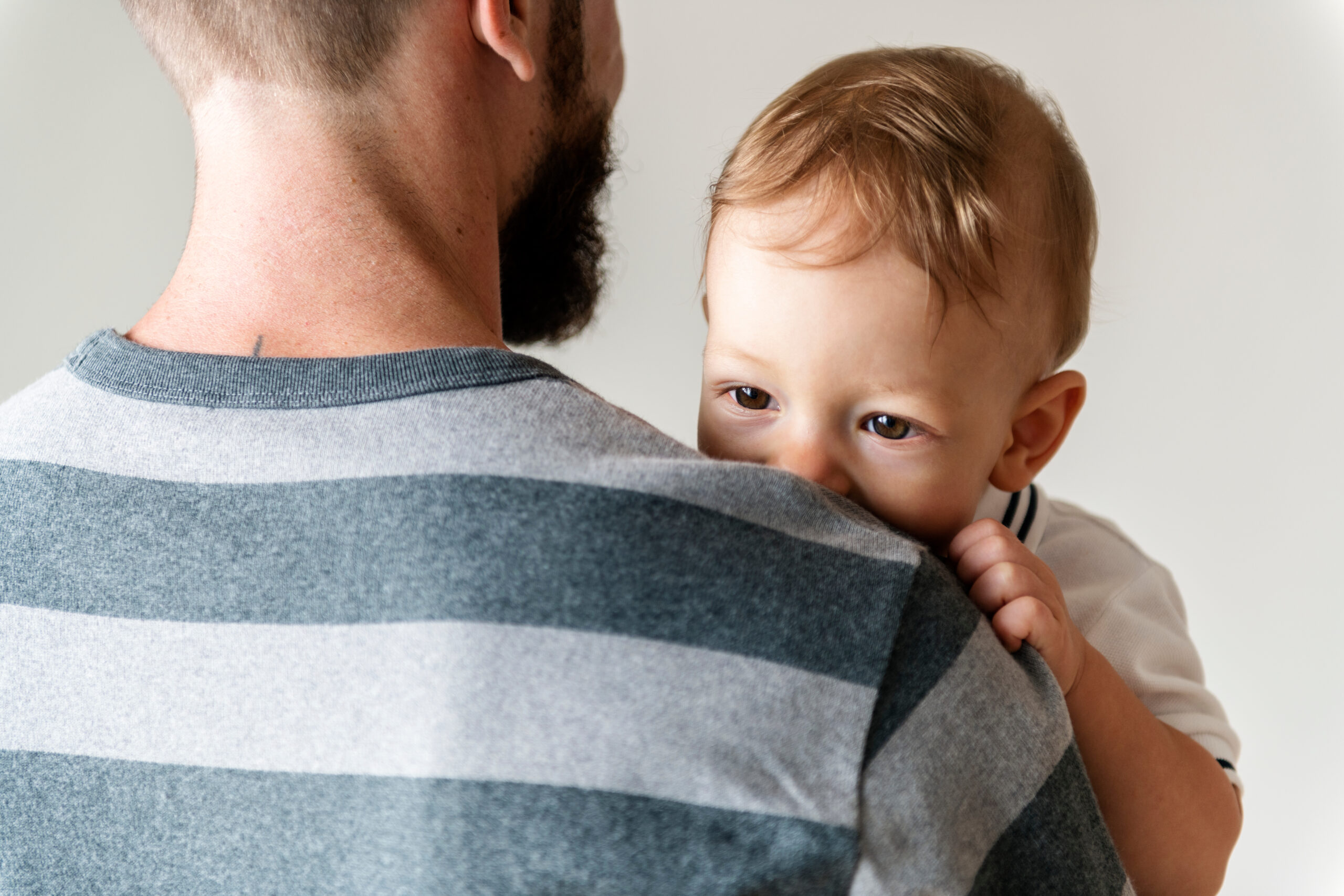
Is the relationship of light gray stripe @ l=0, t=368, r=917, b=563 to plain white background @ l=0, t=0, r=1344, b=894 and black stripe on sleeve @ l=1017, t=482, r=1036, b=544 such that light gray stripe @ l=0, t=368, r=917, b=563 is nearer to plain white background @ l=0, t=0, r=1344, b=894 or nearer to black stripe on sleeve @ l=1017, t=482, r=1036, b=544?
black stripe on sleeve @ l=1017, t=482, r=1036, b=544

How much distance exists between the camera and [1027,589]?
796mm

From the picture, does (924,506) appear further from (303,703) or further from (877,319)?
(303,703)

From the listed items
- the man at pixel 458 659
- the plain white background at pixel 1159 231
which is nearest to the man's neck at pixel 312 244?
the man at pixel 458 659

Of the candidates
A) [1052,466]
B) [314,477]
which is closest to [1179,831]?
[314,477]

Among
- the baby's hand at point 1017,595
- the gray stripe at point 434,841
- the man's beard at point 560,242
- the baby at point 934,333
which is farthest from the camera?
the man's beard at point 560,242

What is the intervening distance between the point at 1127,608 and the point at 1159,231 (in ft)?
5.12

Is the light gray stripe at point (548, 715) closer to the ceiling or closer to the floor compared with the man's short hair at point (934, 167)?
closer to the floor

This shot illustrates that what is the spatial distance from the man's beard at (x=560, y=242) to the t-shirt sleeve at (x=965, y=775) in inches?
26.1

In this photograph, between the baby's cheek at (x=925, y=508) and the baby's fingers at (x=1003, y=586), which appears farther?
the baby's cheek at (x=925, y=508)

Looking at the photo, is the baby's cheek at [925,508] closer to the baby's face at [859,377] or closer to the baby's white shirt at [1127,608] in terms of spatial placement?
the baby's face at [859,377]

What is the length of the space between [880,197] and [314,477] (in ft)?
1.77

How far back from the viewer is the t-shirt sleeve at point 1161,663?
1.03m

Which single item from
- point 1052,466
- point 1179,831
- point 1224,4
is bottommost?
point 1052,466

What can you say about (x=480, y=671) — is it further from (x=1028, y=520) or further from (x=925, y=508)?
(x=1028, y=520)
